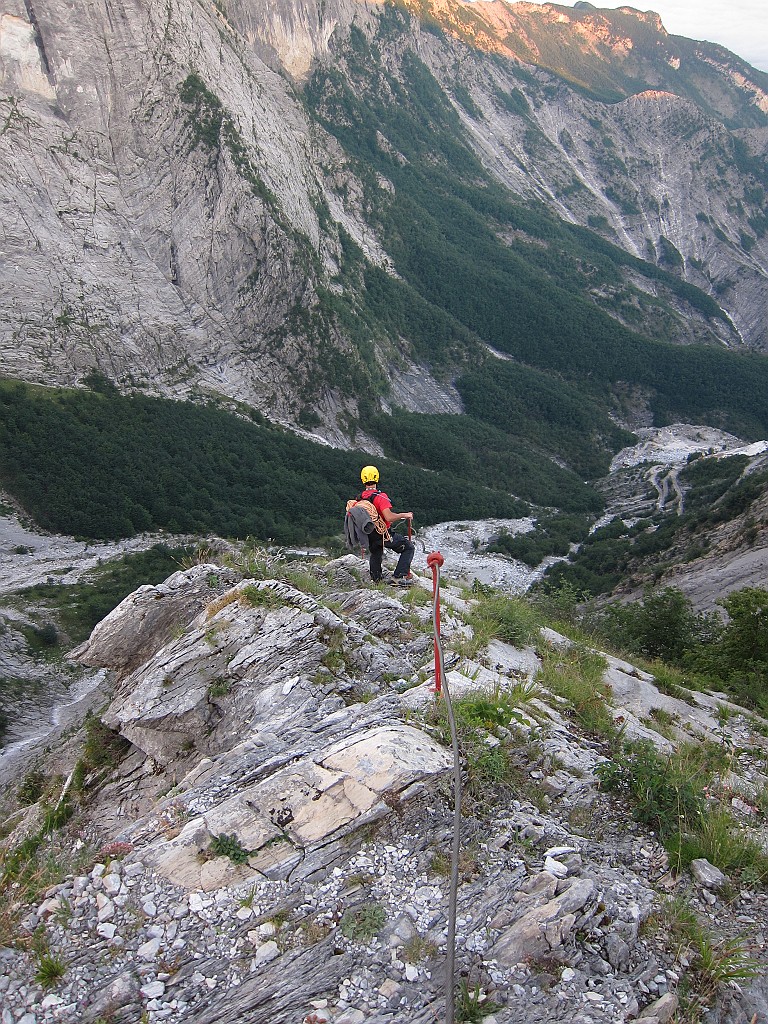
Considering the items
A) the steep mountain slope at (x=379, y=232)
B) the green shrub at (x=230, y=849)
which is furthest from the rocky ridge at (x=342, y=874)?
the steep mountain slope at (x=379, y=232)

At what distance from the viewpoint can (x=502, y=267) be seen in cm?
12125

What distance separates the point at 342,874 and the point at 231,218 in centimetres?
7856

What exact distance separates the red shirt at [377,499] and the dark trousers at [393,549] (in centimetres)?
46

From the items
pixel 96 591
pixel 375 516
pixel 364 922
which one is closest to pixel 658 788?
pixel 364 922

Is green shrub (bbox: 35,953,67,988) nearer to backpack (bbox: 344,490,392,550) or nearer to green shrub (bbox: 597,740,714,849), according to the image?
green shrub (bbox: 597,740,714,849)

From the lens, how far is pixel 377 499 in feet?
31.1

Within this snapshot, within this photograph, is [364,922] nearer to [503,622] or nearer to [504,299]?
[503,622]

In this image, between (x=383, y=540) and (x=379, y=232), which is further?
(x=379, y=232)

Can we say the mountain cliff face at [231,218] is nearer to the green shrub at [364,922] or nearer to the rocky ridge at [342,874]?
the rocky ridge at [342,874]

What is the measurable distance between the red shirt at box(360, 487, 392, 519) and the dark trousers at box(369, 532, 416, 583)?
0.46 meters

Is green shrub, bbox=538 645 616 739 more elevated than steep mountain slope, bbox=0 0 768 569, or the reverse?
steep mountain slope, bbox=0 0 768 569

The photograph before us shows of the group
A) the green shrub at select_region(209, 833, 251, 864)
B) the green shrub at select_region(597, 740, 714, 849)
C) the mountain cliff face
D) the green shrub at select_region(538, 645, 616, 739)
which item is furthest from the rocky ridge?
the mountain cliff face

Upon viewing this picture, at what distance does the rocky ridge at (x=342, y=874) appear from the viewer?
427 centimetres

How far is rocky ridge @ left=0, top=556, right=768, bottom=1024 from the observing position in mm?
4273
